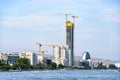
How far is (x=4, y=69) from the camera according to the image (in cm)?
19825
